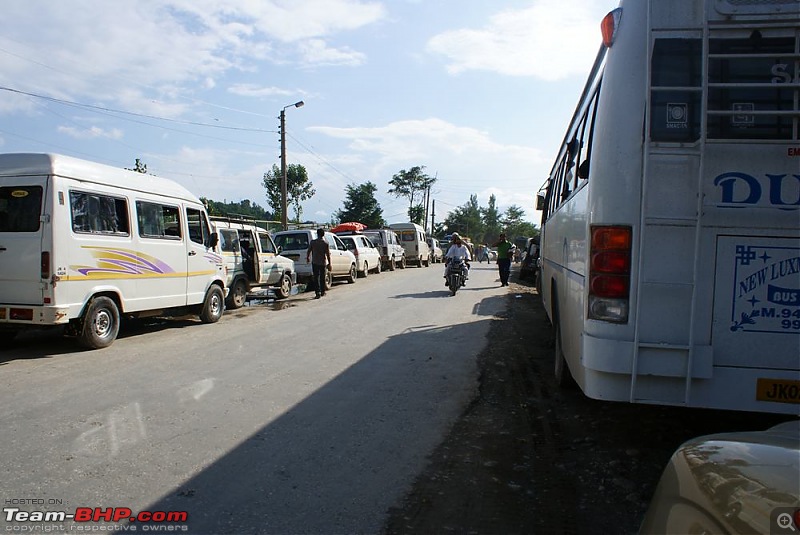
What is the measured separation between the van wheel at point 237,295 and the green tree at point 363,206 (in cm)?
4551

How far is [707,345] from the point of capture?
3381mm

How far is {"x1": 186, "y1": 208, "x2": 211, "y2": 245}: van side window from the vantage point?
34.0 feet

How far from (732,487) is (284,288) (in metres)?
14.3

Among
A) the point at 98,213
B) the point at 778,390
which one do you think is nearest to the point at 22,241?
the point at 98,213

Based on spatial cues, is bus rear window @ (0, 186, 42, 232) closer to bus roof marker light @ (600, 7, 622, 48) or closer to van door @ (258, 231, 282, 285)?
van door @ (258, 231, 282, 285)

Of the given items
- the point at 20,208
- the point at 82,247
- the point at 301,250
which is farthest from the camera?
the point at 301,250

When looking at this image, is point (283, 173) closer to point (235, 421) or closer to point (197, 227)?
point (197, 227)

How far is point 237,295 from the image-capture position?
1291 centimetres

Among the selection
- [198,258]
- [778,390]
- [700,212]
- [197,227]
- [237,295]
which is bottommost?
[237,295]

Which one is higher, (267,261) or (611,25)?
(611,25)

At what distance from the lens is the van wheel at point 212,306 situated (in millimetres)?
10602

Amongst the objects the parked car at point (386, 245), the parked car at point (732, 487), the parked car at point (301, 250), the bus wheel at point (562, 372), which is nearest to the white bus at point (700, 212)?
the parked car at point (732, 487)

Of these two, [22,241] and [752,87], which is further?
[22,241]

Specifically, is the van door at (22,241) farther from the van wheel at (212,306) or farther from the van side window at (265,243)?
the van side window at (265,243)
